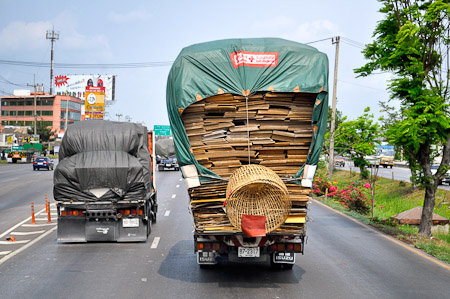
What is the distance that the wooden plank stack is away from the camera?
8.78m

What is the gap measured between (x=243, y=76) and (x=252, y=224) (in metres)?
2.52

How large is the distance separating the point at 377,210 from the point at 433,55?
13.7 meters

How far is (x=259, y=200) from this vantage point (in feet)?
26.3

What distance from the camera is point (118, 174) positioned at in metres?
13.6

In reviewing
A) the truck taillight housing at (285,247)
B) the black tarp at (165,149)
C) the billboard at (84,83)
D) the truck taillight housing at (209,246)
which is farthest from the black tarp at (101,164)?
the billboard at (84,83)

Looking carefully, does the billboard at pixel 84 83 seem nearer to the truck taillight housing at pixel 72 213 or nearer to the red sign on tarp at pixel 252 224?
the truck taillight housing at pixel 72 213

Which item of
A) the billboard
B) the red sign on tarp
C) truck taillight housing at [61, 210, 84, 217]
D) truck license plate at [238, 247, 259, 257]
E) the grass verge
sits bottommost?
Answer: the grass verge

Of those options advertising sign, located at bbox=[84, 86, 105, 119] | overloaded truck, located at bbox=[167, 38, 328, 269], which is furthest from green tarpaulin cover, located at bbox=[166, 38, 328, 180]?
advertising sign, located at bbox=[84, 86, 105, 119]

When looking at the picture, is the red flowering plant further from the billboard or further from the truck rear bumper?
the billboard

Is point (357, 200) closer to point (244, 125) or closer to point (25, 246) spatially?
point (25, 246)

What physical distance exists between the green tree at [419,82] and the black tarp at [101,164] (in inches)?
308

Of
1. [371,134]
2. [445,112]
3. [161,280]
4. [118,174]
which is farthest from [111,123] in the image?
[371,134]

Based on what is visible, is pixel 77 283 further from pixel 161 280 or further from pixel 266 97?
pixel 266 97

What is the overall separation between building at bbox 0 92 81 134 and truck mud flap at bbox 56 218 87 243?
107 metres
